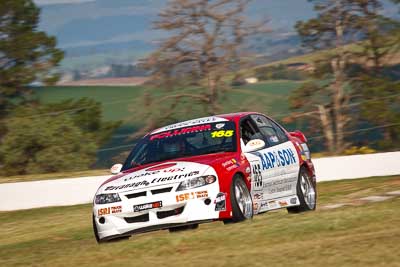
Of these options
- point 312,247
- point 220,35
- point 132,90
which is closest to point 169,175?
point 312,247

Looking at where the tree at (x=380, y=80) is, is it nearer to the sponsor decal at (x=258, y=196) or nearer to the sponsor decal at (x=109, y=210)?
the sponsor decal at (x=258, y=196)

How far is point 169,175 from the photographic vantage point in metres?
11.9

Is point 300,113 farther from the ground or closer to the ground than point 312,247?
closer to the ground

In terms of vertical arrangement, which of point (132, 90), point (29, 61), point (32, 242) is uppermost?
point (32, 242)

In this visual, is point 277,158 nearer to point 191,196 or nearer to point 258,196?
point 258,196

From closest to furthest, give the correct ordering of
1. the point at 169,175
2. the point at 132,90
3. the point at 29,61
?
the point at 169,175 < the point at 29,61 < the point at 132,90

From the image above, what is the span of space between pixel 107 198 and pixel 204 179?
1.12 m

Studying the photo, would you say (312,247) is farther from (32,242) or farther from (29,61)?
(29,61)

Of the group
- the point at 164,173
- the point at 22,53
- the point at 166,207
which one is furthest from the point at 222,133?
the point at 22,53

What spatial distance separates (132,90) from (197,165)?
2322 inches

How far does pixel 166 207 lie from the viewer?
38.4 ft

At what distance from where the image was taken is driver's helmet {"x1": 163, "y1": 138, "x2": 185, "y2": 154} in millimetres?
13008

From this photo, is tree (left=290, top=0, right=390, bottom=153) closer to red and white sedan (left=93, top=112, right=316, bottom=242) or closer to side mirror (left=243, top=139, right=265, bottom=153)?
red and white sedan (left=93, top=112, right=316, bottom=242)

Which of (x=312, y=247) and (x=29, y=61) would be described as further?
(x=29, y=61)
